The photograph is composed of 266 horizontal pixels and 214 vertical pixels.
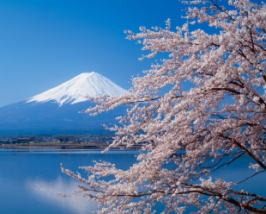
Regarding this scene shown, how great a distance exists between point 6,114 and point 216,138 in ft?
421

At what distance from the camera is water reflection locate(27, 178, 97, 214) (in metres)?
12.6

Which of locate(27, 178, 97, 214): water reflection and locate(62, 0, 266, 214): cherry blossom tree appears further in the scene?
locate(27, 178, 97, 214): water reflection

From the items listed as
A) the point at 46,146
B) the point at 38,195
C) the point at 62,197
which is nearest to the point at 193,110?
the point at 62,197

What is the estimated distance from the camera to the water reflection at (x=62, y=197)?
41.2 ft

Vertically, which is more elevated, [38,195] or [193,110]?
[193,110]

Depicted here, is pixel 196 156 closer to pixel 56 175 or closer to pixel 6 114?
pixel 56 175

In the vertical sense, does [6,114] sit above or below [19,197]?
above

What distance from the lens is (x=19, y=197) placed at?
1466 centimetres

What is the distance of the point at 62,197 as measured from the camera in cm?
1133

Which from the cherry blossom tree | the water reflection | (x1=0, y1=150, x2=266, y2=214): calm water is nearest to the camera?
the cherry blossom tree

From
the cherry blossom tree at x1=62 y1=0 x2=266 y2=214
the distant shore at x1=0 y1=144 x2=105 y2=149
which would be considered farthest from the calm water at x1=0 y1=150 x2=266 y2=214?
the distant shore at x1=0 y1=144 x2=105 y2=149

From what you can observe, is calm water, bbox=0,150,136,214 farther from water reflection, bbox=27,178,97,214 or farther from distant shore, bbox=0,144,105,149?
distant shore, bbox=0,144,105,149

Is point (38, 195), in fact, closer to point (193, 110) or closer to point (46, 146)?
point (193, 110)

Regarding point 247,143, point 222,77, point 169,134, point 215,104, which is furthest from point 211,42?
point 247,143
